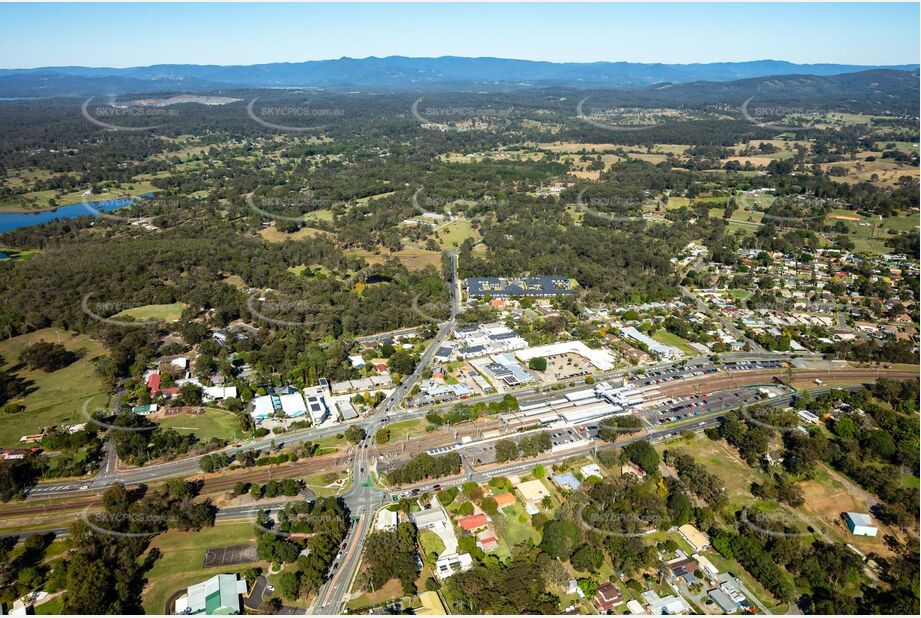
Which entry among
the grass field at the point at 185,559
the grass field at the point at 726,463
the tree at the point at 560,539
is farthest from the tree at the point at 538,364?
the grass field at the point at 185,559

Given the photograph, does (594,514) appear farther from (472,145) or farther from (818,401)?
(472,145)

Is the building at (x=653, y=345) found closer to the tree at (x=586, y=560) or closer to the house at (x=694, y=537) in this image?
the house at (x=694, y=537)

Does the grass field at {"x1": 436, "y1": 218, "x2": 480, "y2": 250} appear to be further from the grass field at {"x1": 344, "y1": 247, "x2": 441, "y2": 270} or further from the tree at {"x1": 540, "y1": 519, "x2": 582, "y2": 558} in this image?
the tree at {"x1": 540, "y1": 519, "x2": 582, "y2": 558}

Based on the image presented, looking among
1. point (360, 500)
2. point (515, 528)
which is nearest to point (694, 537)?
point (515, 528)

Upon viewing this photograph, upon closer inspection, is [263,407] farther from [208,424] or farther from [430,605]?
[430,605]

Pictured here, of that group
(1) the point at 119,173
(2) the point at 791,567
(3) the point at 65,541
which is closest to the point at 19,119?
(1) the point at 119,173
